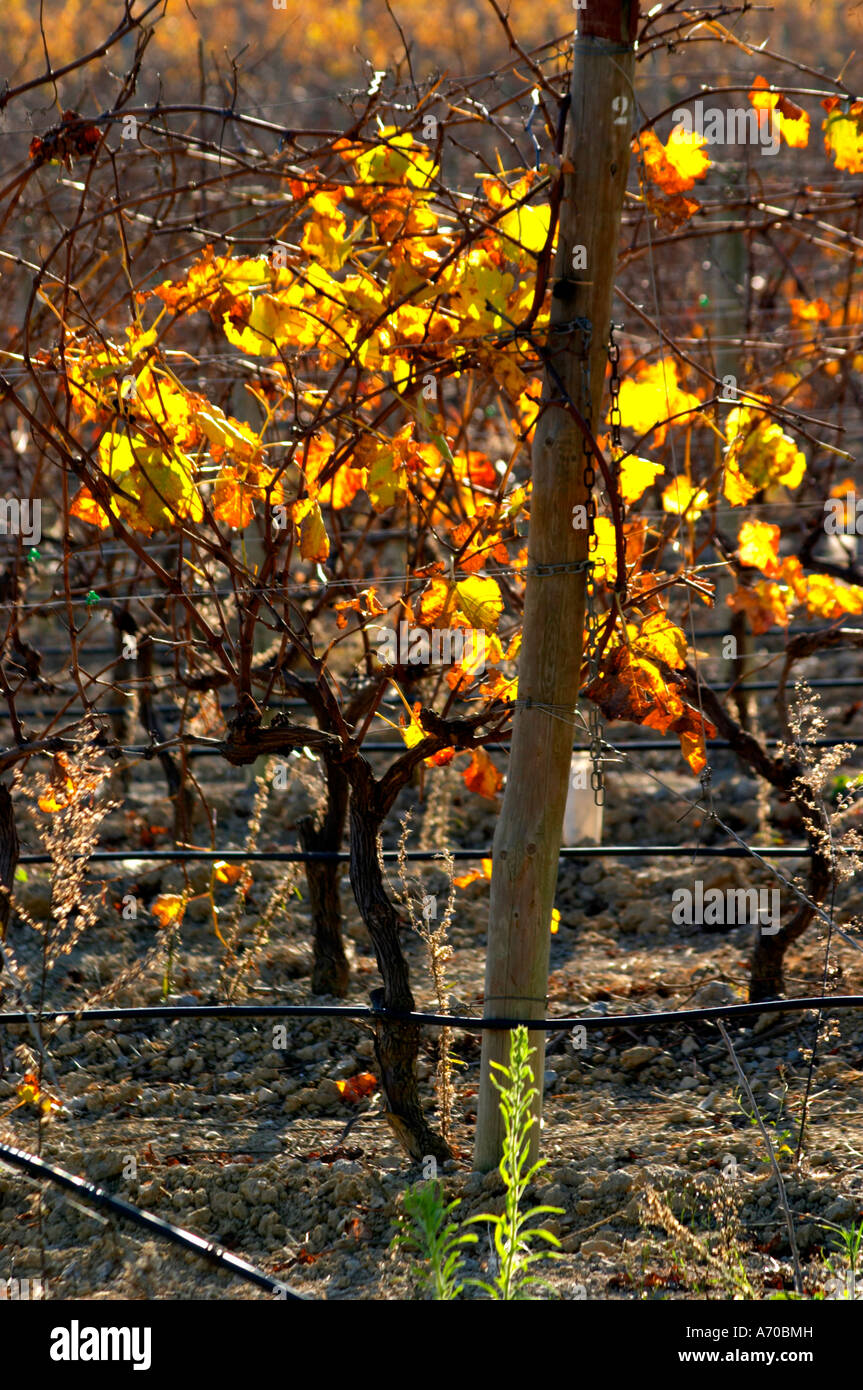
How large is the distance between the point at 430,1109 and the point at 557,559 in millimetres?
1351

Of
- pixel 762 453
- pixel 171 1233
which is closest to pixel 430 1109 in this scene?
pixel 171 1233

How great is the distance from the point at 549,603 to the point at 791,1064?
1.43 m

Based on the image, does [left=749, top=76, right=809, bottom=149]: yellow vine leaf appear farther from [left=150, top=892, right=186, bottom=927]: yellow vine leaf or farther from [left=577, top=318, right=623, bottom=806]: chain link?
[left=150, top=892, right=186, bottom=927]: yellow vine leaf

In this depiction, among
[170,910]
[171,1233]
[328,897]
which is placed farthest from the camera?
[328,897]

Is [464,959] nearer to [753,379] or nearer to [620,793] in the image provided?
[620,793]

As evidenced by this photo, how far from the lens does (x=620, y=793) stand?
500 centimetres

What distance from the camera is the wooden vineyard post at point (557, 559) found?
87.1 inches

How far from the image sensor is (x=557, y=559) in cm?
231

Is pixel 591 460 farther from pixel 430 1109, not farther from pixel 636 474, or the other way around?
pixel 430 1109

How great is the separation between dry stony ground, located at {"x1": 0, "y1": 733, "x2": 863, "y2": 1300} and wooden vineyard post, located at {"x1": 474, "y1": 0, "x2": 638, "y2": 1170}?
0.28 m

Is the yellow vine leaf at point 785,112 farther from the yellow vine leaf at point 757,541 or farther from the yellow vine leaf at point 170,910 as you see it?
the yellow vine leaf at point 170,910

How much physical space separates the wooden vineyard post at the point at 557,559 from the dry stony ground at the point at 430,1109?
28 cm

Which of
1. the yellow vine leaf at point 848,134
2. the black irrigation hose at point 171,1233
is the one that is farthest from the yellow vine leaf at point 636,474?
the black irrigation hose at point 171,1233
